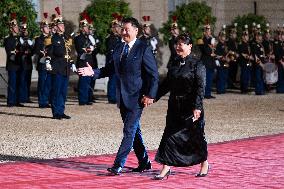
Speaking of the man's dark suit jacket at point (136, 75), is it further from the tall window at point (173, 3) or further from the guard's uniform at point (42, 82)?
the tall window at point (173, 3)

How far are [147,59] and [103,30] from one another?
47.2ft

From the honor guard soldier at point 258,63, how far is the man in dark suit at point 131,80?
14291 millimetres

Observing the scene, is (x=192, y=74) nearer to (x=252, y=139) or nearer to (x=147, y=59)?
(x=147, y=59)

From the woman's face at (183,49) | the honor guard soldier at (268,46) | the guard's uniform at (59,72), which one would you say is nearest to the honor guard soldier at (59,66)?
the guard's uniform at (59,72)

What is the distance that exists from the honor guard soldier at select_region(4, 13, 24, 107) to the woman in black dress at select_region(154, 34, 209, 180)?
10.3 meters

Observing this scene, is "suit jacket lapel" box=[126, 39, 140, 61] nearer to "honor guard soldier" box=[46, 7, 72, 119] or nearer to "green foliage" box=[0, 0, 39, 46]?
"honor guard soldier" box=[46, 7, 72, 119]

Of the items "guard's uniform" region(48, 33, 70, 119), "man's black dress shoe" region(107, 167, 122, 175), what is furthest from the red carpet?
"guard's uniform" region(48, 33, 70, 119)

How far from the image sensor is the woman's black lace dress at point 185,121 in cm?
1034

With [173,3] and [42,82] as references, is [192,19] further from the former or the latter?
[42,82]

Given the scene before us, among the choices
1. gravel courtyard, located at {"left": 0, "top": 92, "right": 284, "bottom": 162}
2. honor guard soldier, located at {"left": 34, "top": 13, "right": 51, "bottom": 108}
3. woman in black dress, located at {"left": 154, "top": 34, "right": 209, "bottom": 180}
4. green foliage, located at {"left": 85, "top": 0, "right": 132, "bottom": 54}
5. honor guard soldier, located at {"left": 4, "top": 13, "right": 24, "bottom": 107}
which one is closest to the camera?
woman in black dress, located at {"left": 154, "top": 34, "right": 209, "bottom": 180}

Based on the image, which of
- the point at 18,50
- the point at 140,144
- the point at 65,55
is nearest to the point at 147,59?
the point at 140,144

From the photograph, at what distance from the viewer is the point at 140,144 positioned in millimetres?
10898

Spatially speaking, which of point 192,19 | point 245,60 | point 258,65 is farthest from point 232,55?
point 192,19

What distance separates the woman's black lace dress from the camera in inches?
407
